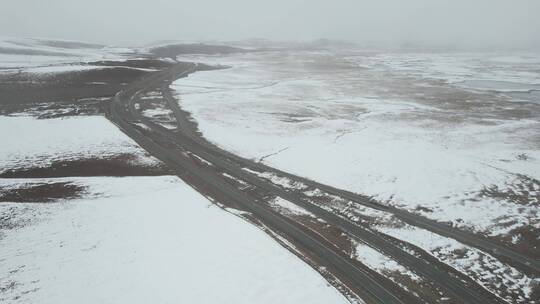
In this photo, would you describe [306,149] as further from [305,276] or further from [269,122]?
[305,276]

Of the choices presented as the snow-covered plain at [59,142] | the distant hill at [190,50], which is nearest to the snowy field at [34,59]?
the snow-covered plain at [59,142]

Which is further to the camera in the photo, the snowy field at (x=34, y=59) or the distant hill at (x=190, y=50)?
the distant hill at (x=190, y=50)

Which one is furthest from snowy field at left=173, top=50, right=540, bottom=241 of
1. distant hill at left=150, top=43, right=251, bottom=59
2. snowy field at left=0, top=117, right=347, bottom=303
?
distant hill at left=150, top=43, right=251, bottom=59

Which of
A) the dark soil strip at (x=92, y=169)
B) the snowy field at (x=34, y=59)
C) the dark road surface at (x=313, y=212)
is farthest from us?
the snowy field at (x=34, y=59)

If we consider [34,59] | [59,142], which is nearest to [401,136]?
[59,142]

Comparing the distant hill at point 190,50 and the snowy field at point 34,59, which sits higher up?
the distant hill at point 190,50

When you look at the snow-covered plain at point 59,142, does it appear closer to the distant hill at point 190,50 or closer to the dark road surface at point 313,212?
the dark road surface at point 313,212

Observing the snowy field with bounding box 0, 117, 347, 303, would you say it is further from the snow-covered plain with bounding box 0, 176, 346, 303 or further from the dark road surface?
the dark road surface
